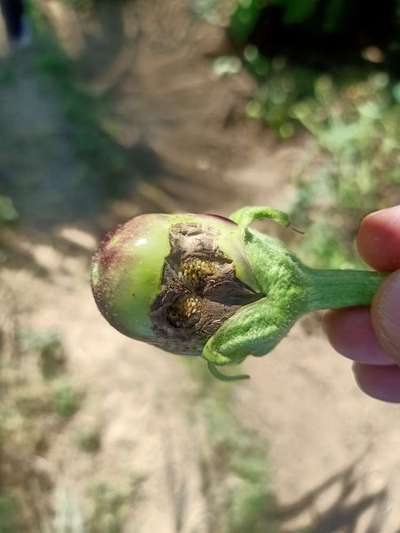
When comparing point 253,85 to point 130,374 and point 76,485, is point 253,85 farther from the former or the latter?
point 76,485

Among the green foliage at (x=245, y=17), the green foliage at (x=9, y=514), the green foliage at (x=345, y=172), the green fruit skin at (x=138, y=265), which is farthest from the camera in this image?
the green foliage at (x=245, y=17)

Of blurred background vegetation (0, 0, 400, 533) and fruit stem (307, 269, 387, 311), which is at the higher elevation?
fruit stem (307, 269, 387, 311)

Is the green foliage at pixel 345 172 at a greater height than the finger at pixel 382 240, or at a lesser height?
lesser

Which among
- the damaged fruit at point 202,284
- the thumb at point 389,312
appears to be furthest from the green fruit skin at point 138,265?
the thumb at point 389,312

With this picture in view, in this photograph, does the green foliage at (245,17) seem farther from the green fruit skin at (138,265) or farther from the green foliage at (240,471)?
the green fruit skin at (138,265)

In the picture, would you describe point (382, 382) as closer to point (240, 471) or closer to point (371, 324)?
point (371, 324)

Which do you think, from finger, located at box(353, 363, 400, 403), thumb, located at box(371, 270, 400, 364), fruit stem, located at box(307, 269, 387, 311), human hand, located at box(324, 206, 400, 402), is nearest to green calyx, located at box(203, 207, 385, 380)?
fruit stem, located at box(307, 269, 387, 311)

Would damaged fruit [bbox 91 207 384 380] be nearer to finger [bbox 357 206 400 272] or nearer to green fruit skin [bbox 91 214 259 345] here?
green fruit skin [bbox 91 214 259 345]
